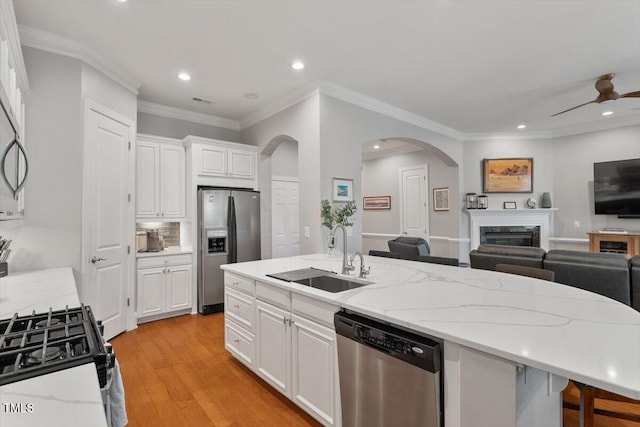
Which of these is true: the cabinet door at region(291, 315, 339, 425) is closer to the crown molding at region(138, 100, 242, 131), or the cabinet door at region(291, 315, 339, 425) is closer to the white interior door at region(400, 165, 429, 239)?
the crown molding at region(138, 100, 242, 131)

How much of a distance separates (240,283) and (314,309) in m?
0.96

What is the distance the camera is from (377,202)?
7.58 metres

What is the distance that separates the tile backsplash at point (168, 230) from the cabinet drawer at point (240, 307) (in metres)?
2.18

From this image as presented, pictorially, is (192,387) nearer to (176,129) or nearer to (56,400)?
(56,400)

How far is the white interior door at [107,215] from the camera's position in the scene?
297 centimetres

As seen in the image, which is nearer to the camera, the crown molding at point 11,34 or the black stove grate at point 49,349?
the black stove grate at point 49,349

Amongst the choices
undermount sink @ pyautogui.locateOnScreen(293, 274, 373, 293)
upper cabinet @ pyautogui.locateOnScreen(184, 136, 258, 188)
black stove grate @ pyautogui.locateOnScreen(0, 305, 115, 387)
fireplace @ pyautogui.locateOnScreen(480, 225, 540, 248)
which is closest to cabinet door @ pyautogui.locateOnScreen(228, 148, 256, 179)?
upper cabinet @ pyautogui.locateOnScreen(184, 136, 258, 188)

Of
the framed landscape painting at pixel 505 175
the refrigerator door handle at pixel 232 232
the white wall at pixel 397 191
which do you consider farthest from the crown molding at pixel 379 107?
the refrigerator door handle at pixel 232 232

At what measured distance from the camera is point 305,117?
3797 mm

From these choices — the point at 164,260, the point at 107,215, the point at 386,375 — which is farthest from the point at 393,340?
the point at 164,260

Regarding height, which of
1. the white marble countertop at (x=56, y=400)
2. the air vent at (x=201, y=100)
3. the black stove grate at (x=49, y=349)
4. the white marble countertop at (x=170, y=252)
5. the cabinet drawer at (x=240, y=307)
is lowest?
the cabinet drawer at (x=240, y=307)

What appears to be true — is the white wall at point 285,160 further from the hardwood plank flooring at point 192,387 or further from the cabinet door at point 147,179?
the hardwood plank flooring at point 192,387

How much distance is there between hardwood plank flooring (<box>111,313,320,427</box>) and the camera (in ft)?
6.66

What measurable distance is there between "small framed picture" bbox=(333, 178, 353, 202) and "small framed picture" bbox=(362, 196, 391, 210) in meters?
3.60
